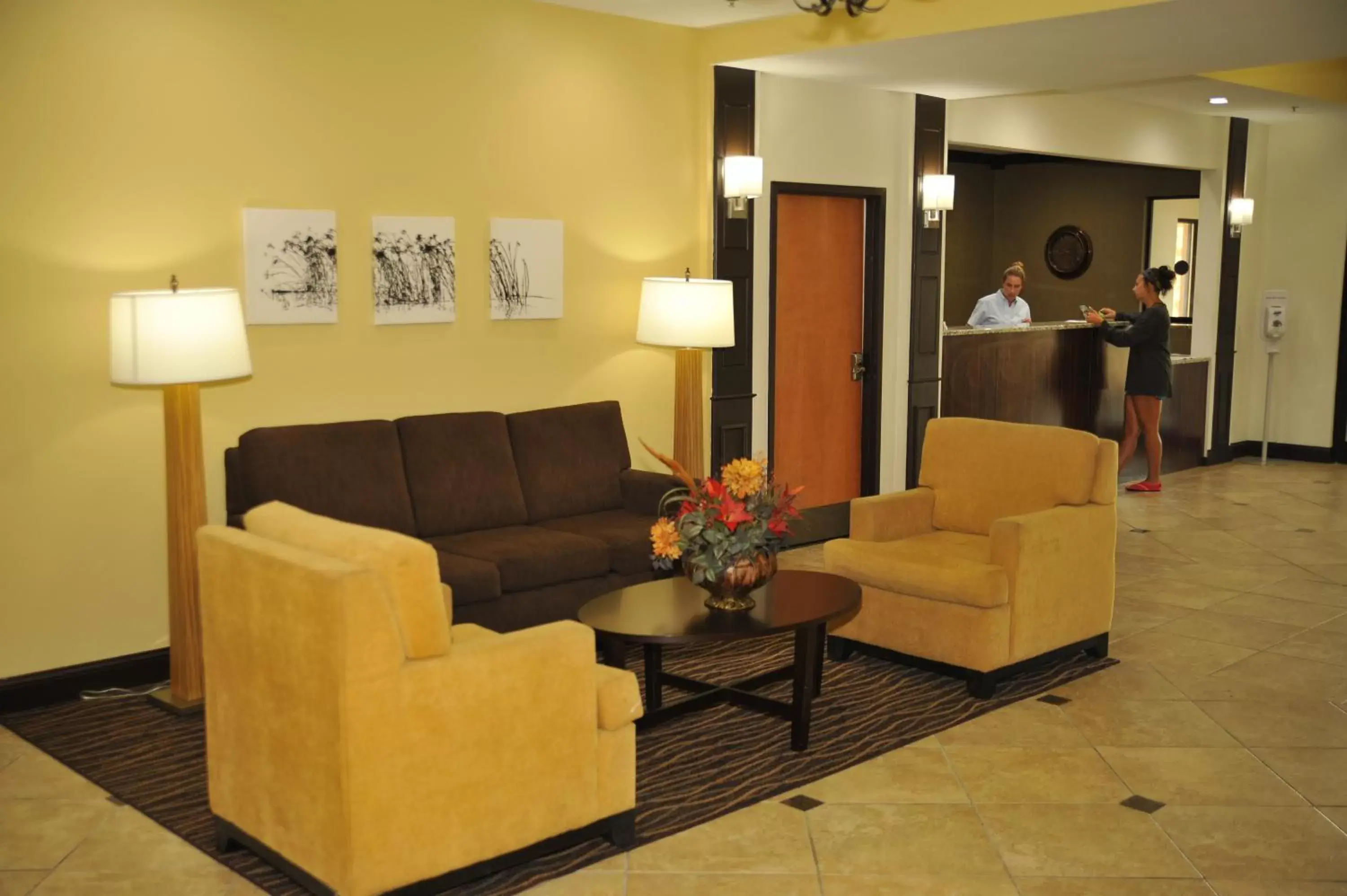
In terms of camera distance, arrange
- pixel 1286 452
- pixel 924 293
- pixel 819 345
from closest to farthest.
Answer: pixel 819 345 < pixel 924 293 < pixel 1286 452

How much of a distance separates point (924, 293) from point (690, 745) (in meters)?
4.48

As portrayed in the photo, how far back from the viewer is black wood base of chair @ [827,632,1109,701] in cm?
525

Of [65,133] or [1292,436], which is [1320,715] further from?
[1292,436]

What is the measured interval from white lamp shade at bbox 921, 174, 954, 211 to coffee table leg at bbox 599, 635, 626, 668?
4860 millimetres

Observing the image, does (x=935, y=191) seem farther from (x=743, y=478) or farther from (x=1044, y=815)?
(x=1044, y=815)

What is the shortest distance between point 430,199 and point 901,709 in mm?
3102

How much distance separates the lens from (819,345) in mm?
8086

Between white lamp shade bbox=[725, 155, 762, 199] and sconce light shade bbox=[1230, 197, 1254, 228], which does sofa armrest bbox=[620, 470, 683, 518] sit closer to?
white lamp shade bbox=[725, 155, 762, 199]

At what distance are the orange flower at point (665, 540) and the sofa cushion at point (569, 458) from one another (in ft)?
6.08

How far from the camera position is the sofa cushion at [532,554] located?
17.8 feet

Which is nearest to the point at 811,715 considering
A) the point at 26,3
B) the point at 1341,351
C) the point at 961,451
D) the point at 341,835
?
the point at 961,451

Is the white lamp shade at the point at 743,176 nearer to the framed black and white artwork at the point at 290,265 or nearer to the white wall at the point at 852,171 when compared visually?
the white wall at the point at 852,171

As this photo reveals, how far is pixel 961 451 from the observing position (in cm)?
604

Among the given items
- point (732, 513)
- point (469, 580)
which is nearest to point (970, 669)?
point (732, 513)
